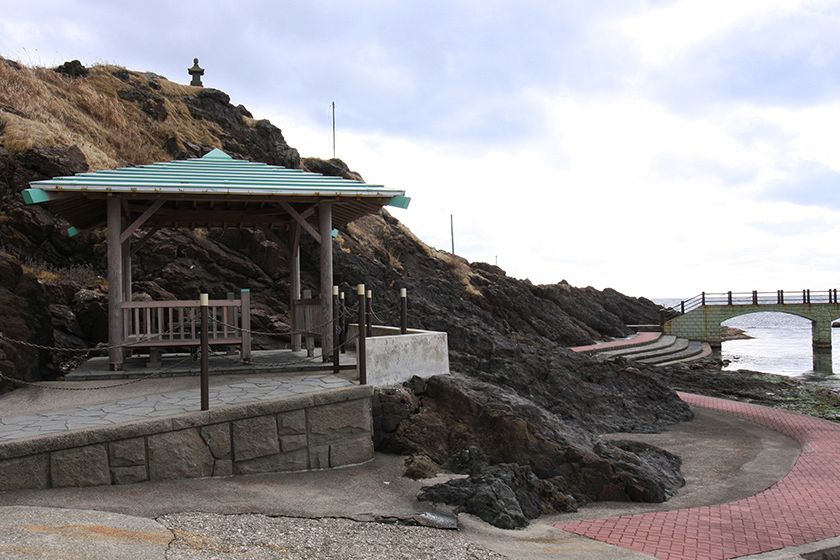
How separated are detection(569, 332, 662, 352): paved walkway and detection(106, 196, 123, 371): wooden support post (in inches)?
721

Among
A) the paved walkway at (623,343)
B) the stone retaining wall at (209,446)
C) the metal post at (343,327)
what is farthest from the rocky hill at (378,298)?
the metal post at (343,327)

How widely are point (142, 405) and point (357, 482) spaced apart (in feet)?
9.30

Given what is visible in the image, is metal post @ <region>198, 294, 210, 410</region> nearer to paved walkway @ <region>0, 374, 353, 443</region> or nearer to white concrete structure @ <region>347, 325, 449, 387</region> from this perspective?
paved walkway @ <region>0, 374, 353, 443</region>

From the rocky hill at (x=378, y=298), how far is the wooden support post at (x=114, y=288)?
124 cm

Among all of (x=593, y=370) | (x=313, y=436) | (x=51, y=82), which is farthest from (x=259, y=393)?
(x=51, y=82)

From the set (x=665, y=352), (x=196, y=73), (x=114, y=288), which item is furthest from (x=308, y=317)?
(x=196, y=73)

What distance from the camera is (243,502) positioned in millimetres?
6422

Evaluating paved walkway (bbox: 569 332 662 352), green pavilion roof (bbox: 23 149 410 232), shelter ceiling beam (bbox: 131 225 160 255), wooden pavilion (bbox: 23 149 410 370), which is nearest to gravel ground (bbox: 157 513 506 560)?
wooden pavilion (bbox: 23 149 410 370)

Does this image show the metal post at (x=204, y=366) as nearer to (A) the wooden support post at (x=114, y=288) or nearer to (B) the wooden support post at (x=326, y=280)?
(B) the wooden support post at (x=326, y=280)

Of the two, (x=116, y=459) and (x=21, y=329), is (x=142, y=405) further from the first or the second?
(x=21, y=329)

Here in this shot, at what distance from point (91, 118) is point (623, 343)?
25.4 meters

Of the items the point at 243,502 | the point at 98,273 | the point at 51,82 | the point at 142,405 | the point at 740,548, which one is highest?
the point at 51,82

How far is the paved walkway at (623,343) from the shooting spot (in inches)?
1130

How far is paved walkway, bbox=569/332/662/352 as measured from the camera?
28.7 metres
